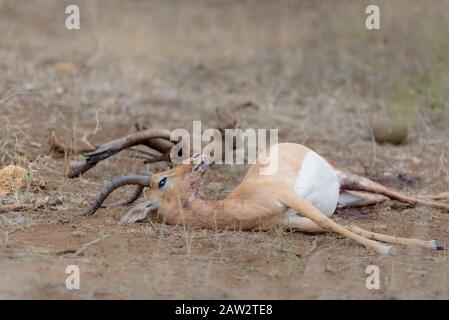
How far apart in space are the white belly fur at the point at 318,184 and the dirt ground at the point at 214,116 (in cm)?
23

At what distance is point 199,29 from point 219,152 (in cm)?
654

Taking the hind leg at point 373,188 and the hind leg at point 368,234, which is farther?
the hind leg at point 373,188

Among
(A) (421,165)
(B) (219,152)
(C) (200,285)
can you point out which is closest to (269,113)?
(A) (421,165)

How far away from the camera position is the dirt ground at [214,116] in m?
4.36

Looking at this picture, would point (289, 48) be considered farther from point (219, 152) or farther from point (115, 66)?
point (219, 152)

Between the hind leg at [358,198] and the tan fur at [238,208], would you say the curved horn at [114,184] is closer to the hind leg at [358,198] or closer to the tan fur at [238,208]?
the tan fur at [238,208]

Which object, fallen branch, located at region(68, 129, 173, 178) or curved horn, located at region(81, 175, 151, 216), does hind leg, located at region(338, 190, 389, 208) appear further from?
curved horn, located at region(81, 175, 151, 216)

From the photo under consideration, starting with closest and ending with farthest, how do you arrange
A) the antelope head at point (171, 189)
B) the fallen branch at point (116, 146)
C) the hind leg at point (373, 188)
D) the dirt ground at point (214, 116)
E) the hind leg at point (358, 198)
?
1. the dirt ground at point (214, 116)
2. the antelope head at point (171, 189)
3. the fallen branch at point (116, 146)
4. the hind leg at point (373, 188)
5. the hind leg at point (358, 198)

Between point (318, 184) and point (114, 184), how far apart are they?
1392mm

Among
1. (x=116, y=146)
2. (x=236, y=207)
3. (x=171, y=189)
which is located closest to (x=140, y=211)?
(x=171, y=189)
